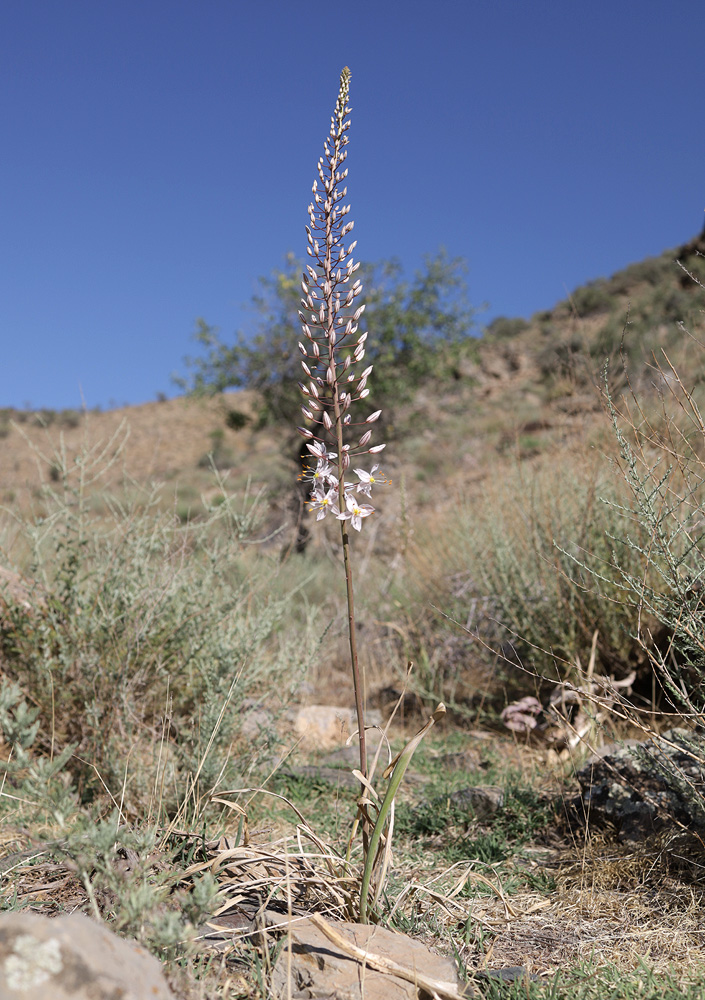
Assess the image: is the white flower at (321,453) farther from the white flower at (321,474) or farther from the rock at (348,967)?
the rock at (348,967)

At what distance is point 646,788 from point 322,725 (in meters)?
2.50

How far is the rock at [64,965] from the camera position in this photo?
1.16 m

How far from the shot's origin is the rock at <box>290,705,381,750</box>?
481 cm

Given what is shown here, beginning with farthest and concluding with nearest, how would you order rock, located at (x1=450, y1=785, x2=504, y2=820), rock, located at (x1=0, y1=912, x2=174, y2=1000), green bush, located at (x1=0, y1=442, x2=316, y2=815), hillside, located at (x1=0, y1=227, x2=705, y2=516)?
1. hillside, located at (x1=0, y1=227, x2=705, y2=516)
2. green bush, located at (x1=0, y1=442, x2=316, y2=815)
3. rock, located at (x1=450, y1=785, x2=504, y2=820)
4. rock, located at (x1=0, y1=912, x2=174, y2=1000)

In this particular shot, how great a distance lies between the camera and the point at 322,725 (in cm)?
504

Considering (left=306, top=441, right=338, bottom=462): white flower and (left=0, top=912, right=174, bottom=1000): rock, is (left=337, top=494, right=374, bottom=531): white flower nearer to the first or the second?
(left=306, top=441, right=338, bottom=462): white flower

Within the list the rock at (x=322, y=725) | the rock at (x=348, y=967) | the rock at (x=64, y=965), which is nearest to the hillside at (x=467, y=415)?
the rock at (x=322, y=725)

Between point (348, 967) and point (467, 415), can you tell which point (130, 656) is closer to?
point (348, 967)

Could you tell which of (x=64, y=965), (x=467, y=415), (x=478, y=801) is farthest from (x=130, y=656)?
(x=467, y=415)

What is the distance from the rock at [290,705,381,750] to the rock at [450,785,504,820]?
1.47 metres

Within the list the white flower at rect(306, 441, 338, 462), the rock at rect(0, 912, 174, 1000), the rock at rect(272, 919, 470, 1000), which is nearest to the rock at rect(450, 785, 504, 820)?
the rock at rect(272, 919, 470, 1000)

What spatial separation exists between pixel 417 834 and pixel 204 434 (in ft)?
120

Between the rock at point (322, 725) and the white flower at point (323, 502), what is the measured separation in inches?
124

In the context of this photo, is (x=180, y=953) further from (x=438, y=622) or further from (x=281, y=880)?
(x=438, y=622)
